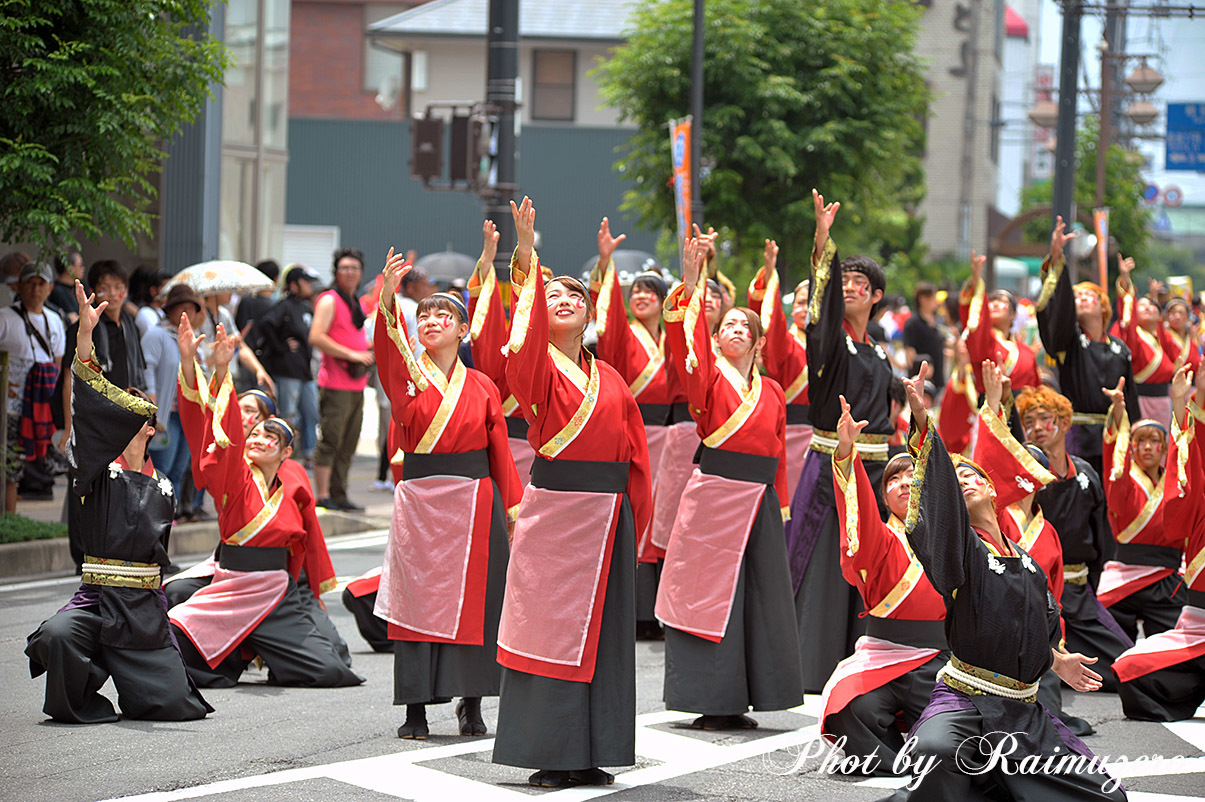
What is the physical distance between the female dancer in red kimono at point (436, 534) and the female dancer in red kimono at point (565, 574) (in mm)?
668

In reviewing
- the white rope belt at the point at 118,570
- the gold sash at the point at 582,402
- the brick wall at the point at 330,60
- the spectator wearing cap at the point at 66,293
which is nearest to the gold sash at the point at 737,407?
the gold sash at the point at 582,402

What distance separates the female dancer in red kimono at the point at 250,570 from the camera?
7.80 m

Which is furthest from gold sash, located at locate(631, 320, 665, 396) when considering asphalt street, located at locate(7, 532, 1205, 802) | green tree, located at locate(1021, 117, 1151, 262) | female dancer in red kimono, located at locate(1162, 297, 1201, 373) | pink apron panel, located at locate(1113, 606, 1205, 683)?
green tree, located at locate(1021, 117, 1151, 262)

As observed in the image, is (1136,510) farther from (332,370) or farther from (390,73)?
(390,73)

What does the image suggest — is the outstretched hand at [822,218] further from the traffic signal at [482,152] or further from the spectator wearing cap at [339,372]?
the spectator wearing cap at [339,372]

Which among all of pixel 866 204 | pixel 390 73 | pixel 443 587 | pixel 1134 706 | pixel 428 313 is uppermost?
pixel 390 73

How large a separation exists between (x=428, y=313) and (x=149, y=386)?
4.82m

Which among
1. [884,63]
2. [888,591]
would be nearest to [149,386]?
[888,591]

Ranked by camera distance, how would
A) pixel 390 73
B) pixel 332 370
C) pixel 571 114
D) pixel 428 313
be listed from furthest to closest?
pixel 390 73 < pixel 571 114 < pixel 332 370 < pixel 428 313

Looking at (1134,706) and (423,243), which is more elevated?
(423,243)

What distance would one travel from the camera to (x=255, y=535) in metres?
7.89

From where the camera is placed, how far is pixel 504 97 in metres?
12.4

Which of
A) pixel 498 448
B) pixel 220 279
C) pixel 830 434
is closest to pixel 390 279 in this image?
pixel 498 448

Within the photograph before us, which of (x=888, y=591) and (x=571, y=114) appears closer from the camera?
(x=888, y=591)
